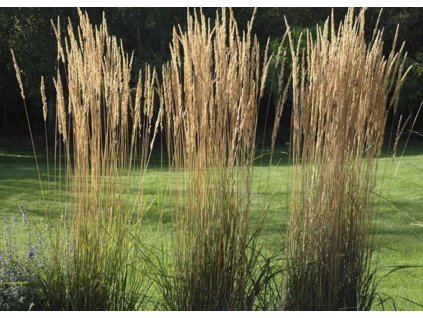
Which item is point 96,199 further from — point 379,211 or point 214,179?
point 379,211

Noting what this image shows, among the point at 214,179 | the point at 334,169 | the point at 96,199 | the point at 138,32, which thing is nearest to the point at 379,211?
the point at 334,169

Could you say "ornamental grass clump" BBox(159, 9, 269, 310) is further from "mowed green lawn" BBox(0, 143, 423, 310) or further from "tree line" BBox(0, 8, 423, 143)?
"tree line" BBox(0, 8, 423, 143)

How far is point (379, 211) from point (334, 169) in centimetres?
517

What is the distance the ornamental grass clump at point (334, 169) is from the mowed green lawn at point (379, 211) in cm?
12

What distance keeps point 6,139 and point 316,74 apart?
1729 centimetres

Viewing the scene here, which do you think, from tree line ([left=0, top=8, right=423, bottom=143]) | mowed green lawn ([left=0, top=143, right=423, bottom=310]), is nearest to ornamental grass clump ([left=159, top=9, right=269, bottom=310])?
mowed green lawn ([left=0, top=143, right=423, bottom=310])

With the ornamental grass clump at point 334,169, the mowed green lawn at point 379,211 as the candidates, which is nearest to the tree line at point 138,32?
the mowed green lawn at point 379,211

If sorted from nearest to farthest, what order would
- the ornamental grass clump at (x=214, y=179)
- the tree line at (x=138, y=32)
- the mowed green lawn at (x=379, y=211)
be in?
the ornamental grass clump at (x=214, y=179), the mowed green lawn at (x=379, y=211), the tree line at (x=138, y=32)

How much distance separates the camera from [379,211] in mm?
8016

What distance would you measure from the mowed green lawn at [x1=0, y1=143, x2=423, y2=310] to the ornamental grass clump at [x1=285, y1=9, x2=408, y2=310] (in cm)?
12

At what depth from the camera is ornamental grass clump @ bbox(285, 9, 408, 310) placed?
3.06 metres

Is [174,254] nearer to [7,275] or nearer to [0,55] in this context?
[7,275]

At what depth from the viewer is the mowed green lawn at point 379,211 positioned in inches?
170

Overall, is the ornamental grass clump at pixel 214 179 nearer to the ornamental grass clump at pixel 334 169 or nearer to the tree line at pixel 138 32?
the ornamental grass clump at pixel 334 169
